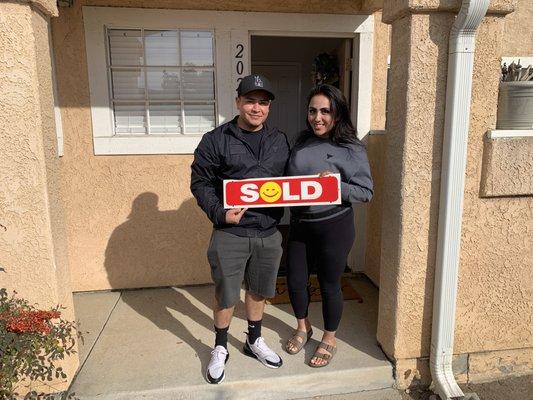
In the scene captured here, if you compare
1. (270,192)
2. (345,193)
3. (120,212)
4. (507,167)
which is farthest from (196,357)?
(507,167)

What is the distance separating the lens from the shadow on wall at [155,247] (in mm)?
3705

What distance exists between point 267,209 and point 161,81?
1946 mm

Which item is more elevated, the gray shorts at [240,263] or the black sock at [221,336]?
the gray shorts at [240,263]

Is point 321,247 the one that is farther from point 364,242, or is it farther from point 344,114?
point 364,242

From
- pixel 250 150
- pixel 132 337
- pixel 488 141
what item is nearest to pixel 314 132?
pixel 250 150

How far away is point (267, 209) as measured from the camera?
2.40 metres

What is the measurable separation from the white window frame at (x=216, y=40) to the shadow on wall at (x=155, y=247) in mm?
532

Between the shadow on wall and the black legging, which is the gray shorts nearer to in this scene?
the black legging

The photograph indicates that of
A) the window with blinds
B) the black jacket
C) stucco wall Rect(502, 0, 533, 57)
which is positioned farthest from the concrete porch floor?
stucco wall Rect(502, 0, 533, 57)

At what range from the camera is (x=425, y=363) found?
2625 mm

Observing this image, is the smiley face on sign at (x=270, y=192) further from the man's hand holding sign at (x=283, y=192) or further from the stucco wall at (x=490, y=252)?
the stucco wall at (x=490, y=252)

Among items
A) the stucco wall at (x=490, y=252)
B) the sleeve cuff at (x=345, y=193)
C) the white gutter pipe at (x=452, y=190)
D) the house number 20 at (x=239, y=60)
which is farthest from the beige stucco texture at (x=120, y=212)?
the stucco wall at (x=490, y=252)

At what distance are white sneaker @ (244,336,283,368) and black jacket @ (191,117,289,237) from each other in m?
0.80

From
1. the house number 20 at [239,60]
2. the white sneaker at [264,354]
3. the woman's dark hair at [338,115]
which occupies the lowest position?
the white sneaker at [264,354]
